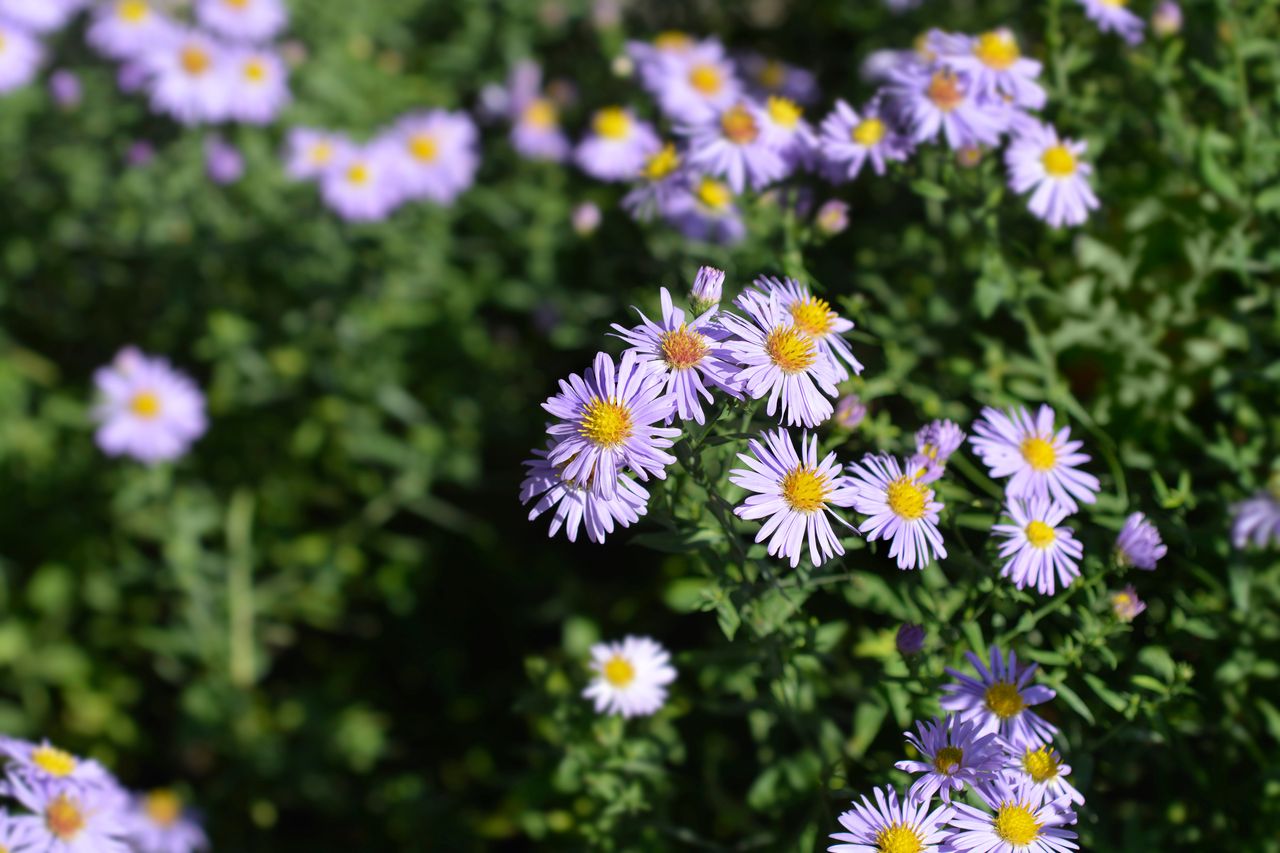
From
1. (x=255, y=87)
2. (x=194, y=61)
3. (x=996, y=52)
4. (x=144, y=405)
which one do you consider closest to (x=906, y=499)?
(x=996, y=52)

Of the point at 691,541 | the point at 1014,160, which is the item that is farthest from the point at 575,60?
the point at 691,541

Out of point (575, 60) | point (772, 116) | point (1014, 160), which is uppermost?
point (575, 60)

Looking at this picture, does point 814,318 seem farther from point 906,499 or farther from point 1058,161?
point 1058,161

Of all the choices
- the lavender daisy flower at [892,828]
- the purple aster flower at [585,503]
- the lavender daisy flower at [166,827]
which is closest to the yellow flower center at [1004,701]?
the lavender daisy flower at [892,828]

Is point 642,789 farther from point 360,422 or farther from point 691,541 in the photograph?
point 360,422

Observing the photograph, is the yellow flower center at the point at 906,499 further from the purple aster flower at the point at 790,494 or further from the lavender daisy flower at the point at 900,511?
the purple aster flower at the point at 790,494

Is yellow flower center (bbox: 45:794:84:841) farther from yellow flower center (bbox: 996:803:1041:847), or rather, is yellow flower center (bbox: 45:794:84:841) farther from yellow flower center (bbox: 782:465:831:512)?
yellow flower center (bbox: 996:803:1041:847)
